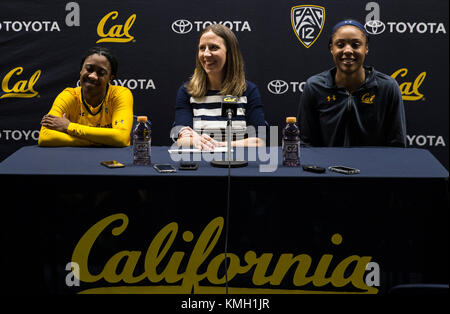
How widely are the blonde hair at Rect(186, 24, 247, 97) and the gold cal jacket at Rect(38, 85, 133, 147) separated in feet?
1.42

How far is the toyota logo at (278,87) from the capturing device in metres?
4.12

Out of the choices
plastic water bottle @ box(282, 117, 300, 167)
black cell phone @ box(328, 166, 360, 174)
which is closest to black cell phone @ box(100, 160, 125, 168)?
plastic water bottle @ box(282, 117, 300, 167)

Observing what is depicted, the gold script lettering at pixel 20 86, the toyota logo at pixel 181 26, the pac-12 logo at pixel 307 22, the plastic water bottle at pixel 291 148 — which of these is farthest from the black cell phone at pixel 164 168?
the gold script lettering at pixel 20 86

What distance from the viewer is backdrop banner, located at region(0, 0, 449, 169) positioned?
402 centimetres

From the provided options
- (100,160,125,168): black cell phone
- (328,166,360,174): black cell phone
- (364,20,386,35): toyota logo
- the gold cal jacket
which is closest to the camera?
(328,166,360,174): black cell phone

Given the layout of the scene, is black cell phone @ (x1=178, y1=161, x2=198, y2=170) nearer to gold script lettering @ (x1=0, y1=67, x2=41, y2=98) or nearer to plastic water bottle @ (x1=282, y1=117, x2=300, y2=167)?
plastic water bottle @ (x1=282, y1=117, x2=300, y2=167)

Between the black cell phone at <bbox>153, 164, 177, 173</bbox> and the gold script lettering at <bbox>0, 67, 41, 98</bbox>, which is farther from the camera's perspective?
the gold script lettering at <bbox>0, 67, 41, 98</bbox>

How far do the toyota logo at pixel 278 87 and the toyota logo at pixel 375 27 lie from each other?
2.54ft

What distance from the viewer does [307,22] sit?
Result: 404 centimetres

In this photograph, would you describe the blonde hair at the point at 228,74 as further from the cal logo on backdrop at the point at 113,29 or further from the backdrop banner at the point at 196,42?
the cal logo on backdrop at the point at 113,29

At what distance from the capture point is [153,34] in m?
4.11

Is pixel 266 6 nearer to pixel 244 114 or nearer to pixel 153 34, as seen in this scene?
pixel 153 34

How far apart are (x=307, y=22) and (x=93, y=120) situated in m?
1.91
